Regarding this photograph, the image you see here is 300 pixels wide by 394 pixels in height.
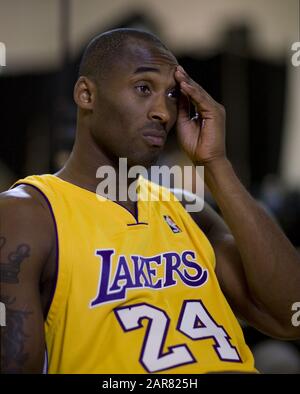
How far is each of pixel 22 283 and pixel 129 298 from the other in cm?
26

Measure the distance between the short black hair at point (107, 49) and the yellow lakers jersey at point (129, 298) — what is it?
1.01ft

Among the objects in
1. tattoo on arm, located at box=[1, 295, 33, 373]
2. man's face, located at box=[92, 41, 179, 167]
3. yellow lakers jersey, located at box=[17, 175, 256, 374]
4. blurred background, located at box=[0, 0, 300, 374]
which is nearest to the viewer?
tattoo on arm, located at box=[1, 295, 33, 373]

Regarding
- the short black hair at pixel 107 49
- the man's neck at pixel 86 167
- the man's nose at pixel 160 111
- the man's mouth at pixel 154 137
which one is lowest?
the man's neck at pixel 86 167

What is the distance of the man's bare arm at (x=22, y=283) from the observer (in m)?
1.24

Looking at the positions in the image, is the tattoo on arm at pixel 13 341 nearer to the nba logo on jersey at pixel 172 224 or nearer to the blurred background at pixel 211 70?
the nba logo on jersey at pixel 172 224

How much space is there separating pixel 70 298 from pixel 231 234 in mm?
561

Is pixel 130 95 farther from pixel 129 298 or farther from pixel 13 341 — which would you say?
pixel 13 341

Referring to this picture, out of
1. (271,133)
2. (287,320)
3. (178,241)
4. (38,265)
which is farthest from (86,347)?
(271,133)

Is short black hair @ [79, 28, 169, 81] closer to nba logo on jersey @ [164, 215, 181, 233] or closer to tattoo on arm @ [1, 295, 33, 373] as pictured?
nba logo on jersey @ [164, 215, 181, 233]

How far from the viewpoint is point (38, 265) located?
1306 mm

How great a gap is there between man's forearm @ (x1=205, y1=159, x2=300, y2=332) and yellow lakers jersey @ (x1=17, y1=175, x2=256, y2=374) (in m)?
0.10

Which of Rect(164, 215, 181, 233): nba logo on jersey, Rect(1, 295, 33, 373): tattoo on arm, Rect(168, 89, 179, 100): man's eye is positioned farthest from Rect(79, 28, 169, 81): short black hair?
Rect(1, 295, 33, 373): tattoo on arm

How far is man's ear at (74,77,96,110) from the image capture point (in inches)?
62.2

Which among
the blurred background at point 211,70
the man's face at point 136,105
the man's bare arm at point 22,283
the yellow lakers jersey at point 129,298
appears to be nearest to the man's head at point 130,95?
the man's face at point 136,105
